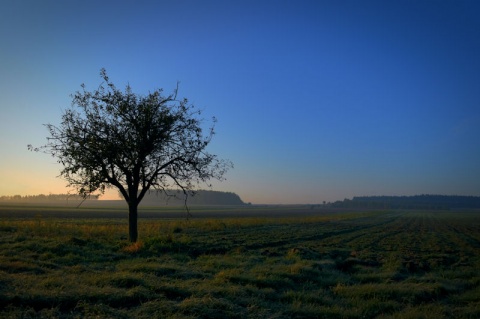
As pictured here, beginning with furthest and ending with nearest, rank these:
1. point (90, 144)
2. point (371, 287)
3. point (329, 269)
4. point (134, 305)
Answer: point (90, 144), point (329, 269), point (371, 287), point (134, 305)

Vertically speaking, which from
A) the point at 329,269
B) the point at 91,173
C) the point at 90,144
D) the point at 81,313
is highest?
the point at 90,144

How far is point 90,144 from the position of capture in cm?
2070

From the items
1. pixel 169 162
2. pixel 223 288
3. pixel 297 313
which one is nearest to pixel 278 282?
pixel 223 288

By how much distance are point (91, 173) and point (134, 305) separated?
1437cm

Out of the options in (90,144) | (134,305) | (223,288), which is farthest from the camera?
(90,144)

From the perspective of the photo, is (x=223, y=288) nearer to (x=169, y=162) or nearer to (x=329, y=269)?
(x=329, y=269)

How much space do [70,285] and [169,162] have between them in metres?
13.3

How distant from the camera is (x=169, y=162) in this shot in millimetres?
22484

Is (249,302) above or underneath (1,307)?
underneath

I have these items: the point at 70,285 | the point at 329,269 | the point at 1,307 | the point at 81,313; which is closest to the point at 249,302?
the point at 81,313

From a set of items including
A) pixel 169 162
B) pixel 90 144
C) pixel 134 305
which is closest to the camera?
pixel 134 305

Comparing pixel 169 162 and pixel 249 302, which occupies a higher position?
pixel 169 162

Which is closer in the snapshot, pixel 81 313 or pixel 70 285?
pixel 81 313

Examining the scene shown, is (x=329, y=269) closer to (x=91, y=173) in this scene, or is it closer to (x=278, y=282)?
(x=278, y=282)
